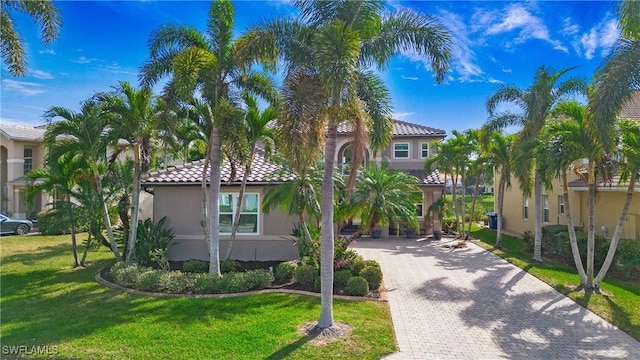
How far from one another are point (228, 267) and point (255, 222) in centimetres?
254

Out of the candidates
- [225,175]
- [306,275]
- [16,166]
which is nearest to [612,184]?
[306,275]

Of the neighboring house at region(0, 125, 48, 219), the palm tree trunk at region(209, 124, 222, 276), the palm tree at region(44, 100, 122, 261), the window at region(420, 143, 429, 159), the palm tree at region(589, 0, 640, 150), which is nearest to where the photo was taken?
the palm tree at region(589, 0, 640, 150)

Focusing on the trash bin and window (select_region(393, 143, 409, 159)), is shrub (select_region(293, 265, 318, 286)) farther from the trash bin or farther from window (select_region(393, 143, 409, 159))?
the trash bin

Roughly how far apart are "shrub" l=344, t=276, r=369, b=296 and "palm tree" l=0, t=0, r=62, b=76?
10254 millimetres

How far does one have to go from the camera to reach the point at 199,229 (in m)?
15.2

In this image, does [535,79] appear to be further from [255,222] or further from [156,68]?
[156,68]

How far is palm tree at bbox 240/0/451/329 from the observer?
8227 mm

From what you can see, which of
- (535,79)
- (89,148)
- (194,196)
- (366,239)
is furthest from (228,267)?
(535,79)

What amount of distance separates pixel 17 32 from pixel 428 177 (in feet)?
68.5

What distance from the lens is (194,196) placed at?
15180 mm

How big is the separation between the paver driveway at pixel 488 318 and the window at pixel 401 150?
447 inches

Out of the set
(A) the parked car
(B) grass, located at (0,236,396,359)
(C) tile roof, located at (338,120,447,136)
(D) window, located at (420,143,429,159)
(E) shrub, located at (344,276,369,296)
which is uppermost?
(C) tile roof, located at (338,120,447,136)

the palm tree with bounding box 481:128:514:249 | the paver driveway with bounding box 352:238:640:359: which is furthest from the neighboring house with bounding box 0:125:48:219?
the palm tree with bounding box 481:128:514:249

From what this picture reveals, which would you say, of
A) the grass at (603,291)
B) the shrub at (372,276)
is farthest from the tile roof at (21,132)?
the grass at (603,291)
